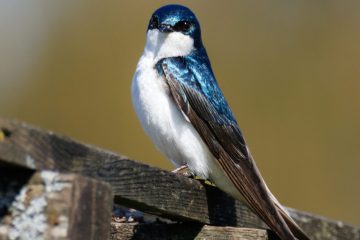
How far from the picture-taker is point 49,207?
1969 millimetres

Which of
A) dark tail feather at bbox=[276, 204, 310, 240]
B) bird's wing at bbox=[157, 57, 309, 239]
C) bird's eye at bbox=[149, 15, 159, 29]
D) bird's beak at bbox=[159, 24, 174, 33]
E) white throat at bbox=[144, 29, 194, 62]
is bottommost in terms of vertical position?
dark tail feather at bbox=[276, 204, 310, 240]

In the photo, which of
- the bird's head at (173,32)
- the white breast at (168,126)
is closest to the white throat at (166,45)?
the bird's head at (173,32)

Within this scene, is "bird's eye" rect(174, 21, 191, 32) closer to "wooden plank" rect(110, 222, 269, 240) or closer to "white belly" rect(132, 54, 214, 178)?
"white belly" rect(132, 54, 214, 178)

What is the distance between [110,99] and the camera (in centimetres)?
691

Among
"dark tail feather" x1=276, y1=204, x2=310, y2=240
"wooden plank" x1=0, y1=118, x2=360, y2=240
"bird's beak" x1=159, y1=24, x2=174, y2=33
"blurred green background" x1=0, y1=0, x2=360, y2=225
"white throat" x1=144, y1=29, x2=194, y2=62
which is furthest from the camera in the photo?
"blurred green background" x1=0, y1=0, x2=360, y2=225

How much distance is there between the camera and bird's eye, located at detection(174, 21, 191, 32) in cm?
370

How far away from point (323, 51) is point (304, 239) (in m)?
4.65

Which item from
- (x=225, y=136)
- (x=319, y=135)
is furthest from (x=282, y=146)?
(x=225, y=136)

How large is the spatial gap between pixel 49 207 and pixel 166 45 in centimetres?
168

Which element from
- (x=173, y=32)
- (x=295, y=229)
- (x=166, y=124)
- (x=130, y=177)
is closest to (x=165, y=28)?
(x=173, y=32)

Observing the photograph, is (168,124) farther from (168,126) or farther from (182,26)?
(182,26)

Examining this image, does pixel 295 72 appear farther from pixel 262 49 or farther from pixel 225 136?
pixel 225 136

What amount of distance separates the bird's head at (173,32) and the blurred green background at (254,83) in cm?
261

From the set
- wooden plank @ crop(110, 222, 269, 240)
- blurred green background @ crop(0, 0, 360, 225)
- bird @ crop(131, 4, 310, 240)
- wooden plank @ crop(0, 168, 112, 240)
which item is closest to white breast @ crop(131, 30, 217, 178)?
bird @ crop(131, 4, 310, 240)
